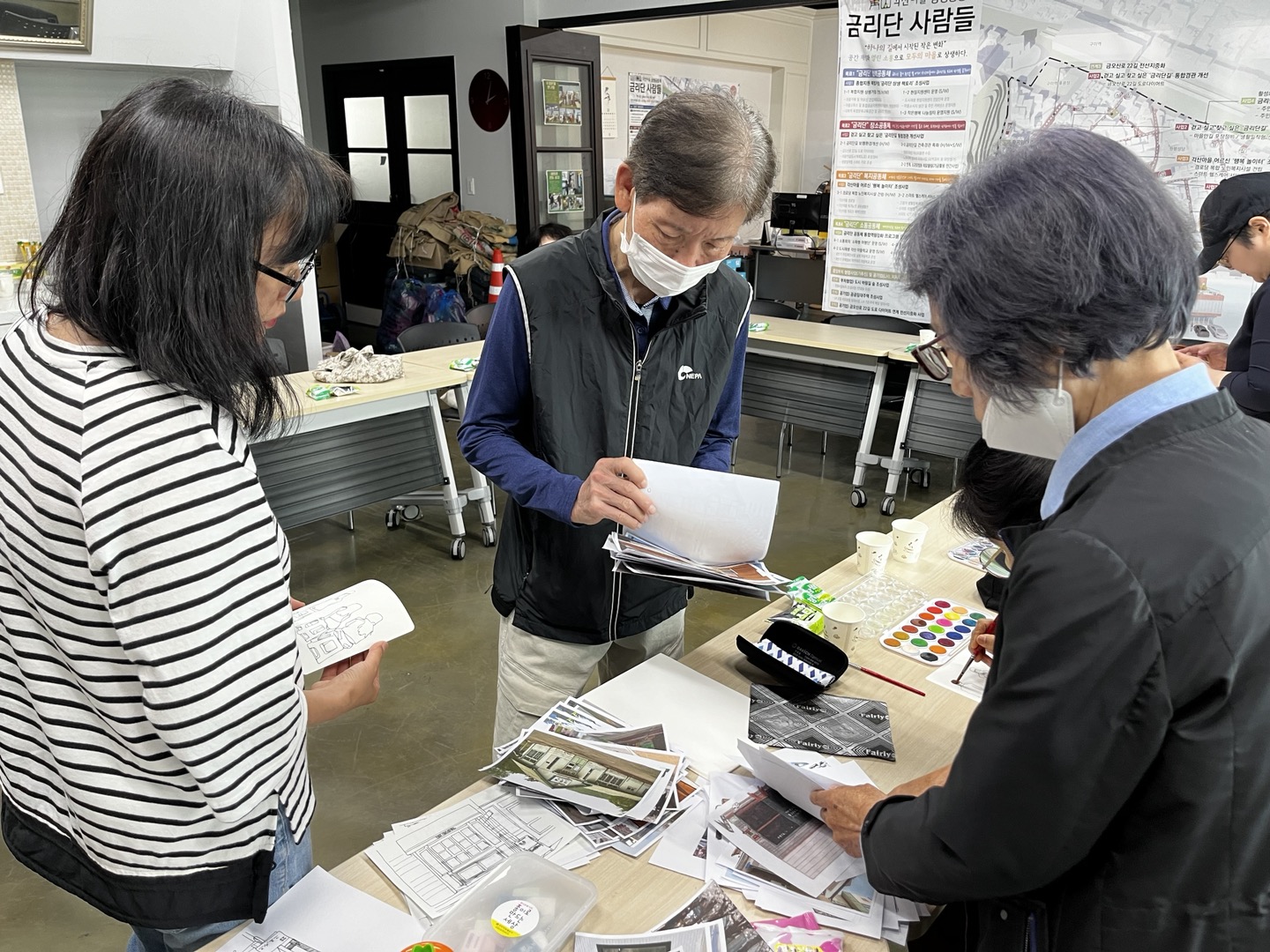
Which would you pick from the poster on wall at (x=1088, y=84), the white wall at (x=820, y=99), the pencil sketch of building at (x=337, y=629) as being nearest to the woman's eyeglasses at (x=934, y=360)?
the pencil sketch of building at (x=337, y=629)

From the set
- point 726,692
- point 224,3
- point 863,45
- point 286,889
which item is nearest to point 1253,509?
point 726,692

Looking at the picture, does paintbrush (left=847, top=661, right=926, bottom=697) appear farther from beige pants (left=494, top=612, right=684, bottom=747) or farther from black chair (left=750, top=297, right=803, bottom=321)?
black chair (left=750, top=297, right=803, bottom=321)

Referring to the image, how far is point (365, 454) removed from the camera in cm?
389

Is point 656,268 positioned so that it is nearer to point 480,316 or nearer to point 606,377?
point 606,377

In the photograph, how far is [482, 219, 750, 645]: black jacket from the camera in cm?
149

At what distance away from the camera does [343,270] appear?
8711mm

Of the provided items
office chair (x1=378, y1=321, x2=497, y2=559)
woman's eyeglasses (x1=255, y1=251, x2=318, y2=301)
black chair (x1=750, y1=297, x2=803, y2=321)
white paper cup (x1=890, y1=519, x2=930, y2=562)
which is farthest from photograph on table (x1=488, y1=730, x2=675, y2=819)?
black chair (x1=750, y1=297, x2=803, y2=321)

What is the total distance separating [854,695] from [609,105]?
8056 mm

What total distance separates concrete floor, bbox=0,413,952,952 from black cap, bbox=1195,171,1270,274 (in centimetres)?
199

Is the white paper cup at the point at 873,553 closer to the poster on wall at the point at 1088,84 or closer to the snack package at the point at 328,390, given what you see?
the poster on wall at the point at 1088,84

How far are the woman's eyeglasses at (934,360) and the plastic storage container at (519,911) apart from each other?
0.76m

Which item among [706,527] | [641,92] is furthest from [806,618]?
[641,92]

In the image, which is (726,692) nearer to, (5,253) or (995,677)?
(995,677)

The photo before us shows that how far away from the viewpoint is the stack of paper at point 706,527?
4.41 feet
